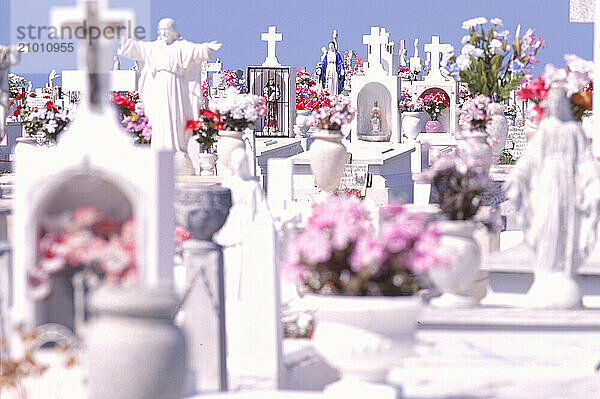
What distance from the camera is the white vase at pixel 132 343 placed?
543 centimetres

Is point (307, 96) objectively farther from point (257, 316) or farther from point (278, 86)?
point (257, 316)

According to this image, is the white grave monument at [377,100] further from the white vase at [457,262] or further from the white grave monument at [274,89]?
the white vase at [457,262]

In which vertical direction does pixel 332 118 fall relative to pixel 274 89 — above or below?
below

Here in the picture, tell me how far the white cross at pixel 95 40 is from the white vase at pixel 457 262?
2.81m

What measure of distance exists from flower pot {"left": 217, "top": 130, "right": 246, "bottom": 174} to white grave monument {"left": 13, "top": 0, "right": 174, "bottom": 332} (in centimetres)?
940

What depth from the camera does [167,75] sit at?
16.0 meters

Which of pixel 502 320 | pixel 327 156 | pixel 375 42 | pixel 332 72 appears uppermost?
pixel 375 42

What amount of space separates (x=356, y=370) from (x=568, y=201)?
3173 mm

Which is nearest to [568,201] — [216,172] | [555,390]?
[555,390]

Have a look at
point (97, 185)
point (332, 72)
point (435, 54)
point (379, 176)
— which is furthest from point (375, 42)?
point (97, 185)

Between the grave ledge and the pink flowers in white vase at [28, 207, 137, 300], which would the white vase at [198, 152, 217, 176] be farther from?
the pink flowers in white vase at [28, 207, 137, 300]

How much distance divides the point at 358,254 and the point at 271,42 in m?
21.7

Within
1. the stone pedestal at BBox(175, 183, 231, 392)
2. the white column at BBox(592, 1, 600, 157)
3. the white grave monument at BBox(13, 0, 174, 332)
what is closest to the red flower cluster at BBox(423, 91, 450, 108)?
the white column at BBox(592, 1, 600, 157)

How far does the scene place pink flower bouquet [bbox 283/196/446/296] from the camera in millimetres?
5754
